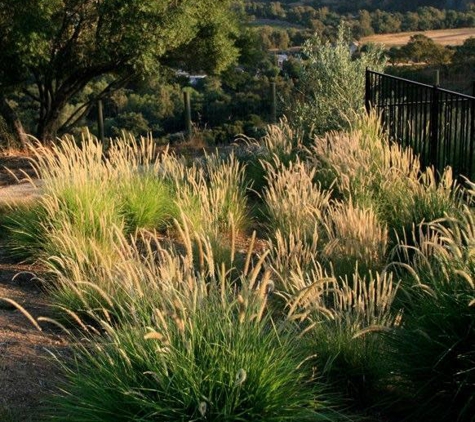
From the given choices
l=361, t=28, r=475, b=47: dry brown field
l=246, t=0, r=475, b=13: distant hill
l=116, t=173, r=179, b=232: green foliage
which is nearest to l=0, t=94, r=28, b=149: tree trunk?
l=116, t=173, r=179, b=232: green foliage

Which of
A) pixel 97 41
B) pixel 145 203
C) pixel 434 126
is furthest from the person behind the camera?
pixel 97 41

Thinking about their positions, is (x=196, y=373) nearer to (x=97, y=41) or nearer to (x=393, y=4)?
(x=97, y=41)

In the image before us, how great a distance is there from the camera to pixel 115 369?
353 cm

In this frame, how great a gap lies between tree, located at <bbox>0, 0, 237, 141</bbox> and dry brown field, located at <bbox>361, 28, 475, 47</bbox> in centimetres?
2006

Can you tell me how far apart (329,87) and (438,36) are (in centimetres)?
2990

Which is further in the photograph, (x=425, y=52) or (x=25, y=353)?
(x=425, y=52)

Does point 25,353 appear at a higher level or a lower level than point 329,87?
lower

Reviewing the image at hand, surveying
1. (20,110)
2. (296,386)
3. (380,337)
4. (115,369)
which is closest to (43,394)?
(115,369)

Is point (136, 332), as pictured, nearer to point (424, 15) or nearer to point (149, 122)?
point (149, 122)

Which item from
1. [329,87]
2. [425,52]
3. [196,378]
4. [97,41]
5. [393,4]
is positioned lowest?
[425,52]

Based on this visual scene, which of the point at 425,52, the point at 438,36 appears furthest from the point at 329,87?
the point at 438,36

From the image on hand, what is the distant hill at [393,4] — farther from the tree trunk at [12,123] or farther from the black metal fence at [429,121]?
the black metal fence at [429,121]

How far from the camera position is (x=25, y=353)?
15.1ft

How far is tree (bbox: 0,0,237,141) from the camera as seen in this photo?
1441 centimetres
